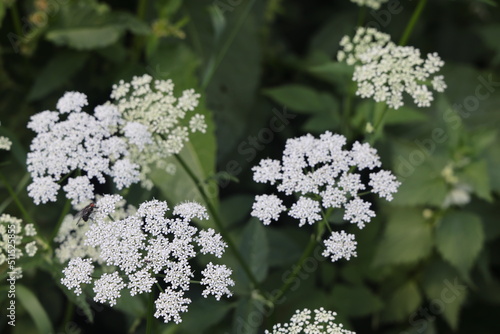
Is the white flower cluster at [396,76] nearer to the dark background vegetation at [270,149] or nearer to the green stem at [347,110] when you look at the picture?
the dark background vegetation at [270,149]

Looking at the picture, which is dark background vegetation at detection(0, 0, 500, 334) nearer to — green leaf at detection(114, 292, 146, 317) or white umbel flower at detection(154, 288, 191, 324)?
green leaf at detection(114, 292, 146, 317)

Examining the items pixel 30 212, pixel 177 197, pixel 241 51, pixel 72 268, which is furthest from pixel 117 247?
pixel 241 51

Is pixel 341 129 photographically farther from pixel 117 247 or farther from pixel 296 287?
pixel 117 247

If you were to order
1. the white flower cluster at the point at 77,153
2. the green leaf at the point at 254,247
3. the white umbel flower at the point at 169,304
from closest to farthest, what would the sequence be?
the white umbel flower at the point at 169,304
the white flower cluster at the point at 77,153
the green leaf at the point at 254,247

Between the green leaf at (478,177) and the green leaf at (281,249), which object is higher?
the green leaf at (478,177)

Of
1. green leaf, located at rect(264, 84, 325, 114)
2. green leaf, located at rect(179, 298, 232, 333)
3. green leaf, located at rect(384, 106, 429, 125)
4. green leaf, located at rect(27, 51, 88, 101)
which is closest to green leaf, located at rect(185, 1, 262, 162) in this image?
green leaf, located at rect(264, 84, 325, 114)

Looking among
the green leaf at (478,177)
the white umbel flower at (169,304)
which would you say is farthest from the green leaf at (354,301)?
the white umbel flower at (169,304)

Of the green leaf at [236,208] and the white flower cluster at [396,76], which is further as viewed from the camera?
the green leaf at [236,208]
